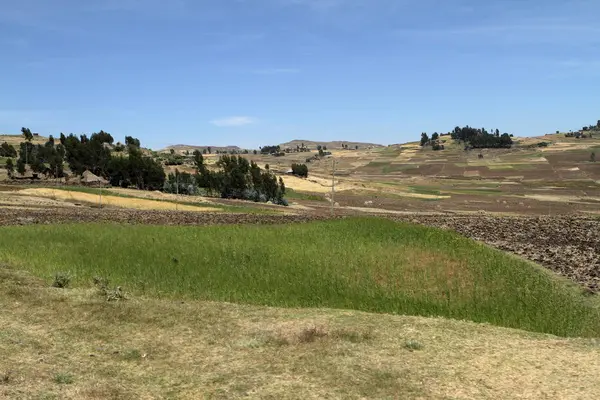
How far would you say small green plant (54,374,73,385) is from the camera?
37.7 feet

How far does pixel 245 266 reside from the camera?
83.9 ft

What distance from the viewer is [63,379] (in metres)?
11.6

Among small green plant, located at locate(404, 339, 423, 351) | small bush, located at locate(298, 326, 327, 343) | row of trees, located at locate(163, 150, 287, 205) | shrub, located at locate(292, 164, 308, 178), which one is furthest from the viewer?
shrub, located at locate(292, 164, 308, 178)

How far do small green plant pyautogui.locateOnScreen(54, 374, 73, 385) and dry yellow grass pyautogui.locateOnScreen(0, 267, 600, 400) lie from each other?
23 millimetres

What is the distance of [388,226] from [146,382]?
2558cm

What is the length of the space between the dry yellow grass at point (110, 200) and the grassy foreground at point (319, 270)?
31.7 metres

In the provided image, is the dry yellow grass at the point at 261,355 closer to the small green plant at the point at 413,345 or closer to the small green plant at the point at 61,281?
the small green plant at the point at 413,345

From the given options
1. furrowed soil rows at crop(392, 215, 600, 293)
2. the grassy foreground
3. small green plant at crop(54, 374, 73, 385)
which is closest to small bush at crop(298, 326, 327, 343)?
the grassy foreground

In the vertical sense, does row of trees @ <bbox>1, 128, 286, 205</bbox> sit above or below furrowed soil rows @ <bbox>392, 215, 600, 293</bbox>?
above

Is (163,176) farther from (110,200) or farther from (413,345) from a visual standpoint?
(413,345)

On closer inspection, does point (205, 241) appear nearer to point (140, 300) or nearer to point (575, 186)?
point (140, 300)

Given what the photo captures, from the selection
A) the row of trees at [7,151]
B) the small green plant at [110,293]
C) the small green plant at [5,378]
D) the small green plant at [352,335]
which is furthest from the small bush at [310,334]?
the row of trees at [7,151]

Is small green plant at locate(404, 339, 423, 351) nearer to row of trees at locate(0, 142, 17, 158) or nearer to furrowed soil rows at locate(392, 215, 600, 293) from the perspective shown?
furrowed soil rows at locate(392, 215, 600, 293)

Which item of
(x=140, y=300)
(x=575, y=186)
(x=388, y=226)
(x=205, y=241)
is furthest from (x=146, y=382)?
(x=575, y=186)
